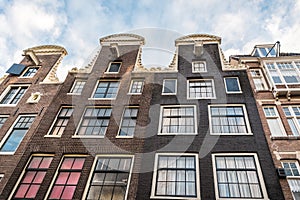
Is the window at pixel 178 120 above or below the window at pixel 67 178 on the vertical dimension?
above

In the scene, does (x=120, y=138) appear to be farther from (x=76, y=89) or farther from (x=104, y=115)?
(x=76, y=89)

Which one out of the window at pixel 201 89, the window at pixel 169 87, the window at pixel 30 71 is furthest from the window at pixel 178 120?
the window at pixel 30 71

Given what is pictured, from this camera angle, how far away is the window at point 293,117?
13702 mm

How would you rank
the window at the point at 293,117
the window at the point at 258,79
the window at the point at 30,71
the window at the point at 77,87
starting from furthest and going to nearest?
the window at the point at 30,71, the window at the point at 77,87, the window at the point at 258,79, the window at the point at 293,117

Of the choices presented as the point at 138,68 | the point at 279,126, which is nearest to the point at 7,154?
the point at 138,68

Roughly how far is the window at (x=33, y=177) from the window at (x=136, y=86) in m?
7.13

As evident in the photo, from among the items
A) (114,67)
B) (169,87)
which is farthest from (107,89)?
(169,87)

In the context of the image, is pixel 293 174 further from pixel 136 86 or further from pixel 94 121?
pixel 94 121

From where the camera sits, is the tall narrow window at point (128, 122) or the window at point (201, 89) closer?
the tall narrow window at point (128, 122)

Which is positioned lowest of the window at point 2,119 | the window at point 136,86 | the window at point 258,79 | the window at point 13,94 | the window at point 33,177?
the window at point 33,177

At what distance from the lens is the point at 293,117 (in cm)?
1427

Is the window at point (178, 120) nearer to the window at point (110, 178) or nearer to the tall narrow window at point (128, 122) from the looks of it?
the tall narrow window at point (128, 122)

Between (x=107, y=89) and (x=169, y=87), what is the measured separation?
4706 mm

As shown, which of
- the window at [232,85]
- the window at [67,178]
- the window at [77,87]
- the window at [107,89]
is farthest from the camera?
the window at [77,87]
